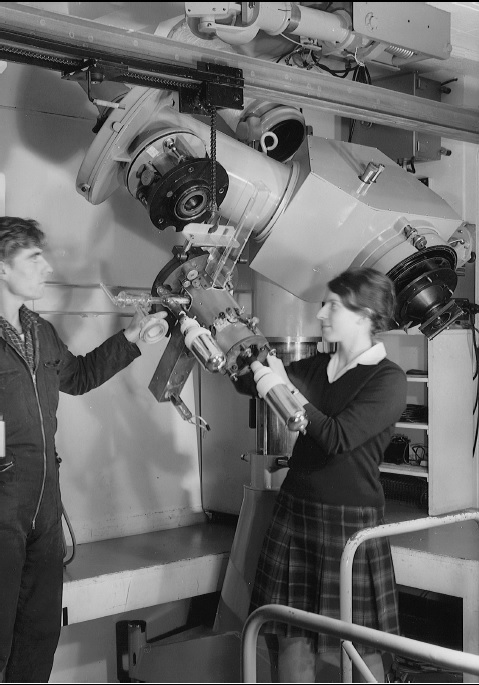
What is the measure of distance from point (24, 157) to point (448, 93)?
67.9 inches

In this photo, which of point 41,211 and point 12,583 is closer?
point 12,583

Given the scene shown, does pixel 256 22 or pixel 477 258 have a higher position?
pixel 256 22

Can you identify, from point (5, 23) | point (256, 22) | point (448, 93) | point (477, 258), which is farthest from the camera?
point (448, 93)

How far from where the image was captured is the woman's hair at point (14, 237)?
2.14 m

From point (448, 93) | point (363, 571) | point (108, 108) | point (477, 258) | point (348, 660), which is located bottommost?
point (348, 660)

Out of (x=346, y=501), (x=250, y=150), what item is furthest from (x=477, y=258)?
(x=346, y=501)

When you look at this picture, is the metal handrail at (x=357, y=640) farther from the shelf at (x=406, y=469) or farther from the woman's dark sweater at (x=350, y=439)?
the shelf at (x=406, y=469)

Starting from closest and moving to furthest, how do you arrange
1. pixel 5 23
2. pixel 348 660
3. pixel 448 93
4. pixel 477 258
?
pixel 5 23, pixel 348 660, pixel 477 258, pixel 448 93

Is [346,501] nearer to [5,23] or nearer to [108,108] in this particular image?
[108,108]

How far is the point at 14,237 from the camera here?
7.04 feet

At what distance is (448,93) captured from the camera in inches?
137

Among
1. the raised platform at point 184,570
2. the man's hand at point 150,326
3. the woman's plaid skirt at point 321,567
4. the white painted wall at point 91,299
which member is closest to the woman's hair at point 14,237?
the man's hand at point 150,326

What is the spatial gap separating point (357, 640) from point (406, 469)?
5.73 ft

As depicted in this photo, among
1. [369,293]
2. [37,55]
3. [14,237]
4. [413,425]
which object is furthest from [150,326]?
[413,425]
